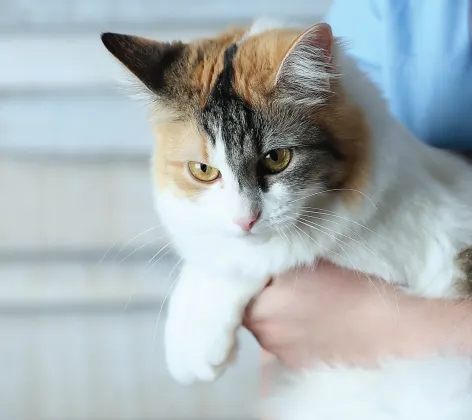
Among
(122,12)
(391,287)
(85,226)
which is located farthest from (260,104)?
(85,226)

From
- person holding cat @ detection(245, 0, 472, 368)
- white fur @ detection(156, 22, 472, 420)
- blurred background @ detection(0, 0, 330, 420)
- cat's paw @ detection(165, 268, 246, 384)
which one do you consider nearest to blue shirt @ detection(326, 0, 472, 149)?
person holding cat @ detection(245, 0, 472, 368)

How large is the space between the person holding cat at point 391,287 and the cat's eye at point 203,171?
0.75 feet

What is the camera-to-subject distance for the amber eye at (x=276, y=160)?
0.88m

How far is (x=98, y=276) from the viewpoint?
5.28 ft

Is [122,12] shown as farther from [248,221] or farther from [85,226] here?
[248,221]

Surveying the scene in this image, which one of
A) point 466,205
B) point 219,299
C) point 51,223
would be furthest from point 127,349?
point 466,205

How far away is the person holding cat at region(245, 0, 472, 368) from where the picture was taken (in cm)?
96

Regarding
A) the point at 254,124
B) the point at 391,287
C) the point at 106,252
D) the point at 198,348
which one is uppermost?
the point at 254,124

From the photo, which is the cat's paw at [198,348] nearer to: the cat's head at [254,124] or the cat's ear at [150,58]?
the cat's head at [254,124]

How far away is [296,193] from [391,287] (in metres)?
0.25

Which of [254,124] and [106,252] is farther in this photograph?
[106,252]

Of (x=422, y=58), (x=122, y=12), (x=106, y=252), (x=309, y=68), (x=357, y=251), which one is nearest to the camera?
(x=309, y=68)

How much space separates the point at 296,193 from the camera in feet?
2.86

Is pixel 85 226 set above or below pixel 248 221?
below
